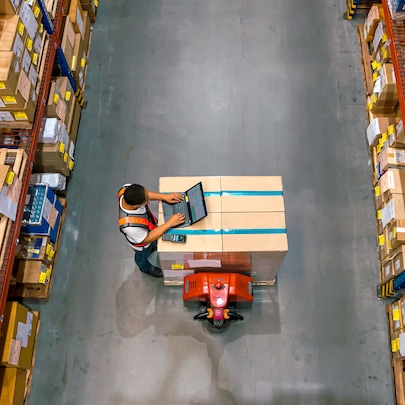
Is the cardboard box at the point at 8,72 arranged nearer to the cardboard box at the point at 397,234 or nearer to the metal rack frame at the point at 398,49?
the metal rack frame at the point at 398,49

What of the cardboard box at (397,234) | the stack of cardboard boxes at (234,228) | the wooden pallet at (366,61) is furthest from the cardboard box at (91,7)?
the cardboard box at (397,234)

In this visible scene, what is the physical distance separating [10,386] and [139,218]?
7.30 ft

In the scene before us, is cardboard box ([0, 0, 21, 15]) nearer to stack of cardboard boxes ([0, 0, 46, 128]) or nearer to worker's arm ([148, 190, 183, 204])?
stack of cardboard boxes ([0, 0, 46, 128])

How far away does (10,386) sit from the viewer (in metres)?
4.43

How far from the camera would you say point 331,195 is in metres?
5.68

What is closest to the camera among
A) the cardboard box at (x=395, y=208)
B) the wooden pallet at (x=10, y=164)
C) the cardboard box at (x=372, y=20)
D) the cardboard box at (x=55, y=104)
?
the wooden pallet at (x=10, y=164)

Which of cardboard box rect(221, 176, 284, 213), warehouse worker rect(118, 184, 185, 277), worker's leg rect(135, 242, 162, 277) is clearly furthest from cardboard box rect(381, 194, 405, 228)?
worker's leg rect(135, 242, 162, 277)

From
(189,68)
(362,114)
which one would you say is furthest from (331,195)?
(189,68)

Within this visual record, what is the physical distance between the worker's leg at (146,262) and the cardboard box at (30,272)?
1131 mm

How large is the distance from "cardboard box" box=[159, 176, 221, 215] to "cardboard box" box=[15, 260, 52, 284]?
1710mm

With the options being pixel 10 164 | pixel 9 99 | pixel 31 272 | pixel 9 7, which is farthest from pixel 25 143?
pixel 31 272

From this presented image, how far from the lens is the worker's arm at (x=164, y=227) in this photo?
4.23m

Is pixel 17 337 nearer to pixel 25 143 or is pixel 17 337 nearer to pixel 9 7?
pixel 25 143

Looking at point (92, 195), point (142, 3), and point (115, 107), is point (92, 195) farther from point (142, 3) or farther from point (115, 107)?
point (142, 3)
